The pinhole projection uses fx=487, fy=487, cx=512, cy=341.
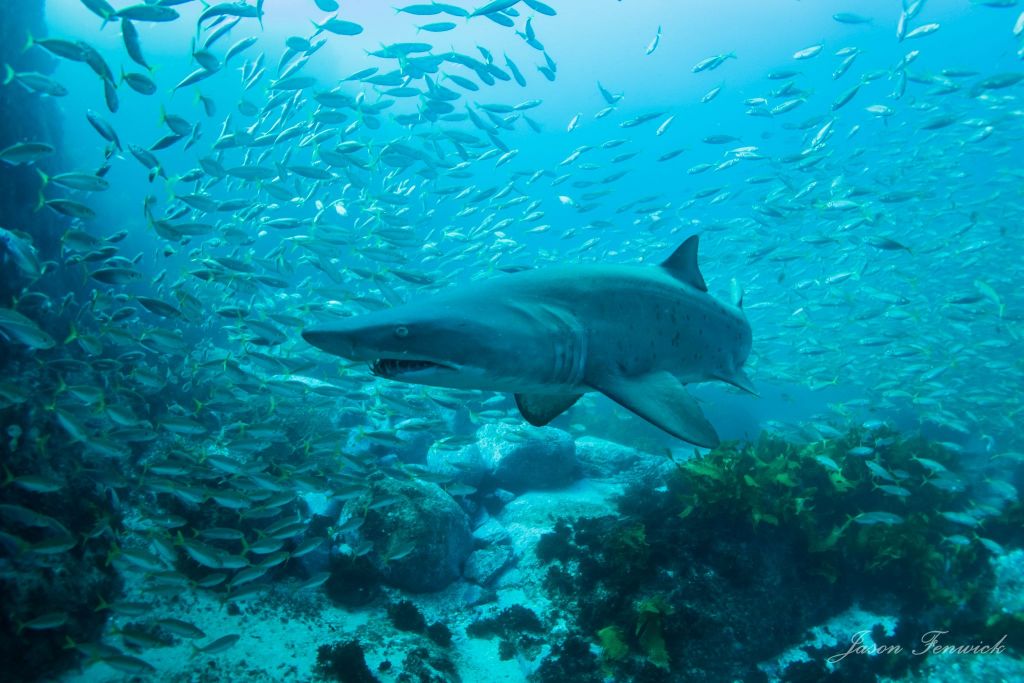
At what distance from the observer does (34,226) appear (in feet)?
43.4

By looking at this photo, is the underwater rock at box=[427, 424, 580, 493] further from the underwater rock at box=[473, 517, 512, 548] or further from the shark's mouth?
the shark's mouth

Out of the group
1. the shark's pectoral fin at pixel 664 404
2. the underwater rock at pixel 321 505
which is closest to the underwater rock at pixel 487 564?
the underwater rock at pixel 321 505

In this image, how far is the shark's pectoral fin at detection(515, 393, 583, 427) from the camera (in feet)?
11.6

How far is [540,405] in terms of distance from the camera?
11.7 ft

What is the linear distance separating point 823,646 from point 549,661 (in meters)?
3.05

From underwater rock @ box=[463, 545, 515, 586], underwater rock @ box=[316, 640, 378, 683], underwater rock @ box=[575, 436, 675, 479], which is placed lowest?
underwater rock @ box=[575, 436, 675, 479]

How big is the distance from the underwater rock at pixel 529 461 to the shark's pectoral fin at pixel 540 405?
246 inches

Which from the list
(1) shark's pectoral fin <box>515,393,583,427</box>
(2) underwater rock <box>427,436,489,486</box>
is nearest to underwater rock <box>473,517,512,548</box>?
(2) underwater rock <box>427,436,489,486</box>

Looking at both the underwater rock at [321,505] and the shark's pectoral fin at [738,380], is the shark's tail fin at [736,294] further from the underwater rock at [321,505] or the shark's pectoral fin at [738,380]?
the underwater rock at [321,505]

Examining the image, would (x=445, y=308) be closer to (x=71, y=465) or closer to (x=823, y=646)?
(x=823, y=646)

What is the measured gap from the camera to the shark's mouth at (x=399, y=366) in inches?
87.7

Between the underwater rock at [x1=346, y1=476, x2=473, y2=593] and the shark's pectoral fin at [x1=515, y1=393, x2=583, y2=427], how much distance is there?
3424 mm

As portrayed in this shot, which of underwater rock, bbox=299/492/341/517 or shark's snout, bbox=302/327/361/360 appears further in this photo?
underwater rock, bbox=299/492/341/517

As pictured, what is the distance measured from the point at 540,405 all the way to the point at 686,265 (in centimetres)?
180
